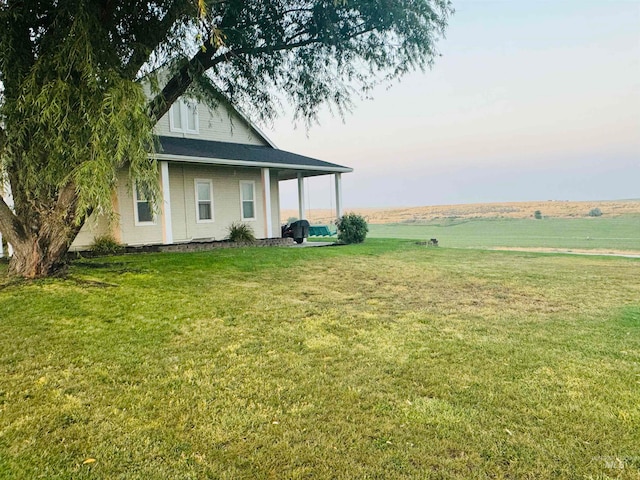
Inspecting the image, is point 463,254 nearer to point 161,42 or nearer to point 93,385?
point 161,42

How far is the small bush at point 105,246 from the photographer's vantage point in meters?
11.2

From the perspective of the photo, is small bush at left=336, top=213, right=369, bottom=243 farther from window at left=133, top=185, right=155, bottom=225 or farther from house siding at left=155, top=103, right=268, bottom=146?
window at left=133, top=185, right=155, bottom=225

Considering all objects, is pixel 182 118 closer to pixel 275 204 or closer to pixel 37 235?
pixel 275 204

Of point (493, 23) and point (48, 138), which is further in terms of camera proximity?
point (493, 23)

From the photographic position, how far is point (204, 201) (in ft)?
48.2

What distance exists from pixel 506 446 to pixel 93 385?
3.09 metres

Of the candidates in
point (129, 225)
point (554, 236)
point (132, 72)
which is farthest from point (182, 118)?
point (554, 236)

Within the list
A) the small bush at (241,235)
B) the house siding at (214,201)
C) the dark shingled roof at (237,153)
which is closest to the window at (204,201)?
the house siding at (214,201)

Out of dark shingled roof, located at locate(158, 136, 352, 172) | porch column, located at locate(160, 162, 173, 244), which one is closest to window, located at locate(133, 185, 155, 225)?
porch column, located at locate(160, 162, 173, 244)

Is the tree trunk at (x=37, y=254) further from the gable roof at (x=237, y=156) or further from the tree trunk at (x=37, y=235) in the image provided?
the gable roof at (x=237, y=156)

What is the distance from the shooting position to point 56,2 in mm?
6414

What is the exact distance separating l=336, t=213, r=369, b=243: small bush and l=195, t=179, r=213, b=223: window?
493 centimetres

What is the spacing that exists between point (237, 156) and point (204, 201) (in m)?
1.98

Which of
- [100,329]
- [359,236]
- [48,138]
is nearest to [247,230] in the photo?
[359,236]
